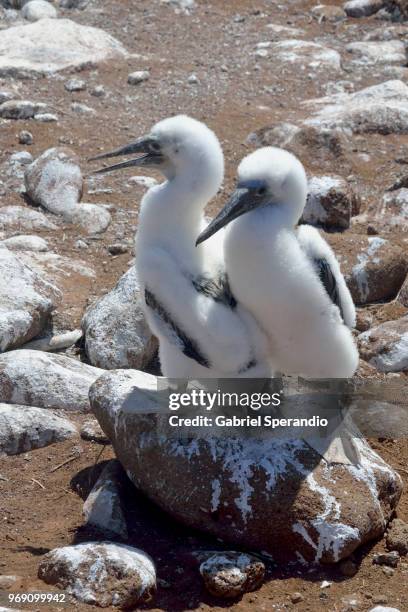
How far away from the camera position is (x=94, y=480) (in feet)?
17.9

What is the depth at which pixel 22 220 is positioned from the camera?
8133mm

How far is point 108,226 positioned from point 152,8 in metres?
6.22

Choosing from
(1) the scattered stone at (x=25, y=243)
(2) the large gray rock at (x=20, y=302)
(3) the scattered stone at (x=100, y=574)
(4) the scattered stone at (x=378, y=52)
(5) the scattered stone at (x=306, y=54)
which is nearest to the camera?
(3) the scattered stone at (x=100, y=574)

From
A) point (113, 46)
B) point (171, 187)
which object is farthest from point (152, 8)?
point (171, 187)

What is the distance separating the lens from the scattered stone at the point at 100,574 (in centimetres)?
438

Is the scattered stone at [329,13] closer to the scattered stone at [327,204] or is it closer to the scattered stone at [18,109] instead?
the scattered stone at [18,109]

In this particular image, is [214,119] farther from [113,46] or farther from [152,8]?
[152,8]

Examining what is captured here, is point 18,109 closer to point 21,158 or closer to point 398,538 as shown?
point 21,158

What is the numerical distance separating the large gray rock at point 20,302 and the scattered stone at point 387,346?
7.14 feet

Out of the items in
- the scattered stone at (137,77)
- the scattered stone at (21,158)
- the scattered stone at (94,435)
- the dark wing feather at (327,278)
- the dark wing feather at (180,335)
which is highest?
the dark wing feather at (327,278)

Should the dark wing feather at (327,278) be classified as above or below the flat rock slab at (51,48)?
above

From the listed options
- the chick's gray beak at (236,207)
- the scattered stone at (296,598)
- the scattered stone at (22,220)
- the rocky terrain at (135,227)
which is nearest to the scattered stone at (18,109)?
the rocky terrain at (135,227)

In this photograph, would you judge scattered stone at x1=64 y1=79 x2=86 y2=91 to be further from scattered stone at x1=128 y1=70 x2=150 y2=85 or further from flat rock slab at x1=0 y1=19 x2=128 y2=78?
scattered stone at x1=128 y1=70 x2=150 y2=85

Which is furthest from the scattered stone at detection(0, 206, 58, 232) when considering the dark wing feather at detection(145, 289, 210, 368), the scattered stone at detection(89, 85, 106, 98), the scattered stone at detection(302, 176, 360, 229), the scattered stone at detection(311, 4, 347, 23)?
the scattered stone at detection(311, 4, 347, 23)
